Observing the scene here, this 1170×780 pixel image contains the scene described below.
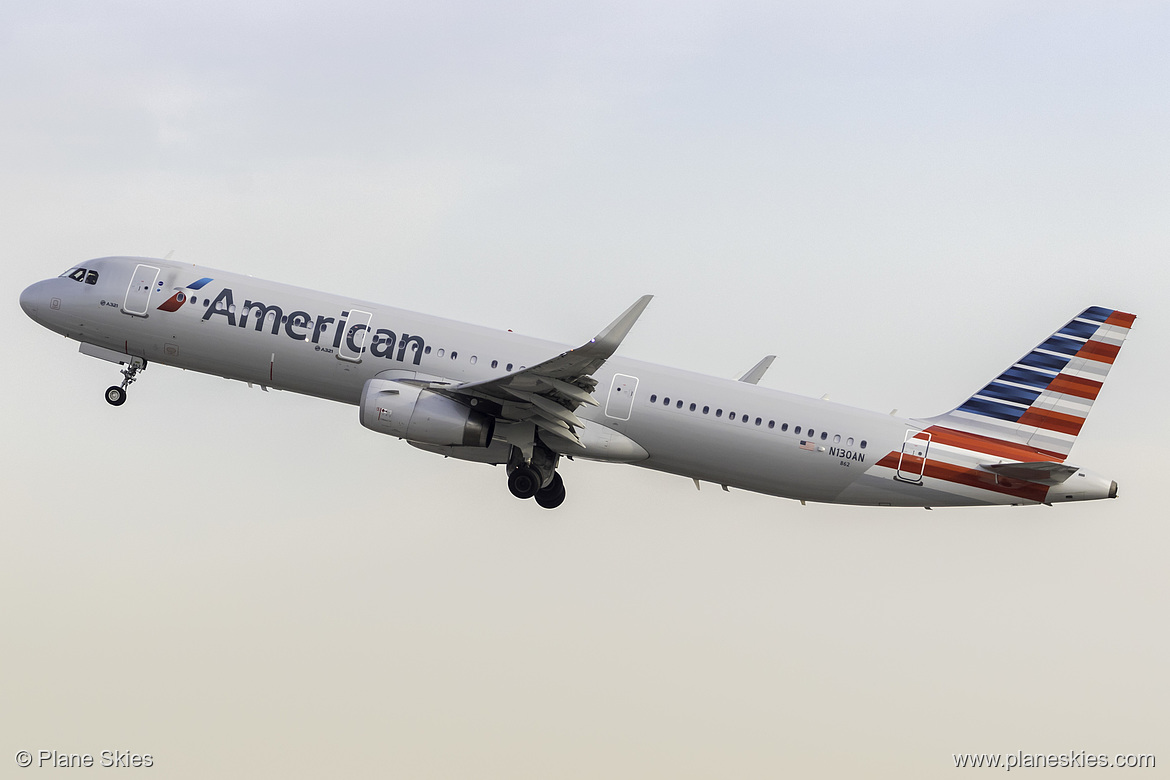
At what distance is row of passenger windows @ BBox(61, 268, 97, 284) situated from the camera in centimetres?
3906

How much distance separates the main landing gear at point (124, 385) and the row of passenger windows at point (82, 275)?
2.74 m

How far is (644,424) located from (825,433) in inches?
211

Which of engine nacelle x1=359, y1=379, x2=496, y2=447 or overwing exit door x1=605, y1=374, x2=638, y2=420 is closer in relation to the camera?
engine nacelle x1=359, y1=379, x2=496, y2=447

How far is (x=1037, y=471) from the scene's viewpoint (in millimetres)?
35750

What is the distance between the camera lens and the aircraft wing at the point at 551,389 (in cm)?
3312

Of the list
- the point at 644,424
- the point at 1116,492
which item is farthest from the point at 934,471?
the point at 644,424

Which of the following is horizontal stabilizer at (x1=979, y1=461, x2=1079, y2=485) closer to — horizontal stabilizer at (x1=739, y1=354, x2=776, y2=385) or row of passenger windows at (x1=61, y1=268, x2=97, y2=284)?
horizontal stabilizer at (x1=739, y1=354, x2=776, y2=385)

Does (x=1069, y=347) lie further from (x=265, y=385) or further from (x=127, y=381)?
(x=127, y=381)

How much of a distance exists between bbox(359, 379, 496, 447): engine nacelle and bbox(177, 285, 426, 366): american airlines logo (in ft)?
5.03

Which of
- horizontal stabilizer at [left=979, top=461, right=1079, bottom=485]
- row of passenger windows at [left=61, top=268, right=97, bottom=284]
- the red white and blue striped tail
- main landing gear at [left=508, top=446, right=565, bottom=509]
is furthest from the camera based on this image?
row of passenger windows at [left=61, top=268, right=97, bottom=284]

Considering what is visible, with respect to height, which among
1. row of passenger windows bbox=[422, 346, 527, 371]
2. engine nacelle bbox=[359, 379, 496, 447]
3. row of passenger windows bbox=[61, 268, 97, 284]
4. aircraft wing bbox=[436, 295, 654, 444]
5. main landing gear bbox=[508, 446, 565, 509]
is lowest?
main landing gear bbox=[508, 446, 565, 509]

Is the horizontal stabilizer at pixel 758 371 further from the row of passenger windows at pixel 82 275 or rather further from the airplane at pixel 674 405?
the row of passenger windows at pixel 82 275

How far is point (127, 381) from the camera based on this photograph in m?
39.6

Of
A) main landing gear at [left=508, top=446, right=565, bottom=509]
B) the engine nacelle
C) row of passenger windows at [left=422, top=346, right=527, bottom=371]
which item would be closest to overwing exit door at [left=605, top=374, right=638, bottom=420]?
main landing gear at [left=508, top=446, right=565, bottom=509]
